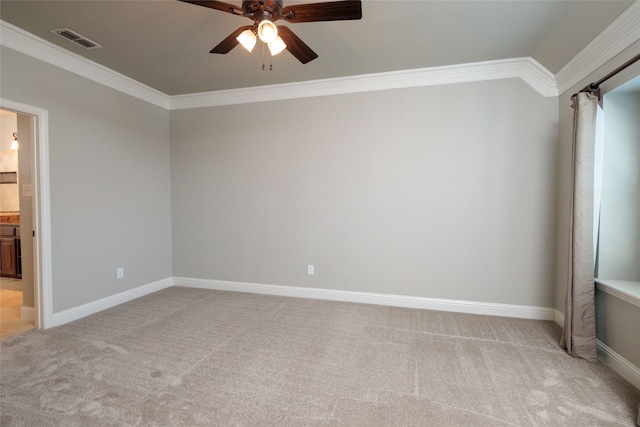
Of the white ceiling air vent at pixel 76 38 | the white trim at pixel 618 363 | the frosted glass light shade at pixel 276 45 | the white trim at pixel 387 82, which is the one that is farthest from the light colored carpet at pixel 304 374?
the white ceiling air vent at pixel 76 38

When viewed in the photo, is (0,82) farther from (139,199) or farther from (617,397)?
(617,397)

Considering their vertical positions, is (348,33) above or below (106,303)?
above

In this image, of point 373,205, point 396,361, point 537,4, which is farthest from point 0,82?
point 537,4

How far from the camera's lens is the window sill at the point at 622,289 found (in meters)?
2.02

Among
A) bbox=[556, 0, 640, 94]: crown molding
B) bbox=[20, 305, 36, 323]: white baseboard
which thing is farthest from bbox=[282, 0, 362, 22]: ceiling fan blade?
bbox=[20, 305, 36, 323]: white baseboard

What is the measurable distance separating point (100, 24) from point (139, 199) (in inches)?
81.8

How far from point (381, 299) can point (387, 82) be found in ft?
8.57

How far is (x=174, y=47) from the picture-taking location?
2842mm

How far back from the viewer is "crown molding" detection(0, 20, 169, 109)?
100 inches

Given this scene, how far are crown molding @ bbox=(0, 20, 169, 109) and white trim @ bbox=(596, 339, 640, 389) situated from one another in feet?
18.1

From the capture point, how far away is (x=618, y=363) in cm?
214

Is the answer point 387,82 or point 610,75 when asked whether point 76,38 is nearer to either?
point 387,82

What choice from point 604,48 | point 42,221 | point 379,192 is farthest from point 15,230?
point 604,48

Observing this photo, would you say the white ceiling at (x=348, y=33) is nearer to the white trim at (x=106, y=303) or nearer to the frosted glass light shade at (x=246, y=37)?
the frosted glass light shade at (x=246, y=37)
